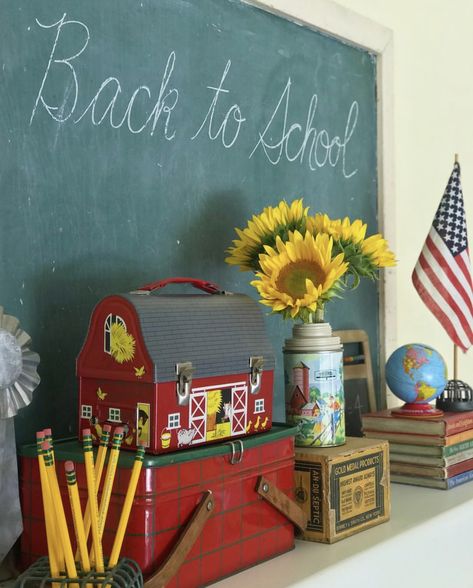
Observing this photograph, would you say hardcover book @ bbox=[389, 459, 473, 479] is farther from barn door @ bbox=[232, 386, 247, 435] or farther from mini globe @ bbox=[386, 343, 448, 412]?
barn door @ bbox=[232, 386, 247, 435]

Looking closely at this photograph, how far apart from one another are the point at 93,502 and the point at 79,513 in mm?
26

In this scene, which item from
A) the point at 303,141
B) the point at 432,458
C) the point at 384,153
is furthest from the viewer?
the point at 384,153

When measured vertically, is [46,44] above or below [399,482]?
above

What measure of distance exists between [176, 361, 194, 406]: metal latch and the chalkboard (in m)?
0.36

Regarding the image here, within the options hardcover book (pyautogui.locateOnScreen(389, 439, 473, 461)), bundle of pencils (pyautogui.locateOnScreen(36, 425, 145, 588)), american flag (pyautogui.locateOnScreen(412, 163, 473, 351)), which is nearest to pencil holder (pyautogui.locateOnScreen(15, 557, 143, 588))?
bundle of pencils (pyautogui.locateOnScreen(36, 425, 145, 588))

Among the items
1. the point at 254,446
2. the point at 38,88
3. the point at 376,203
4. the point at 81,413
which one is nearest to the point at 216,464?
the point at 254,446

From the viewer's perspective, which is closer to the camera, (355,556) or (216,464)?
(216,464)

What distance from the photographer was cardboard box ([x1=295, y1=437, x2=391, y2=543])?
154 cm

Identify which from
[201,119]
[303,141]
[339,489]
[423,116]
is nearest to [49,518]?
[339,489]

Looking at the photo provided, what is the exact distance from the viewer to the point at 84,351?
138 centimetres

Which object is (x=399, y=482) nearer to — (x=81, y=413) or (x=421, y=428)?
(x=421, y=428)

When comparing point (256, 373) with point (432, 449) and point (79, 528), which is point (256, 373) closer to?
point (79, 528)

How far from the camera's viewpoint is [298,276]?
1604 millimetres

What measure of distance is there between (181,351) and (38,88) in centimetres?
57
